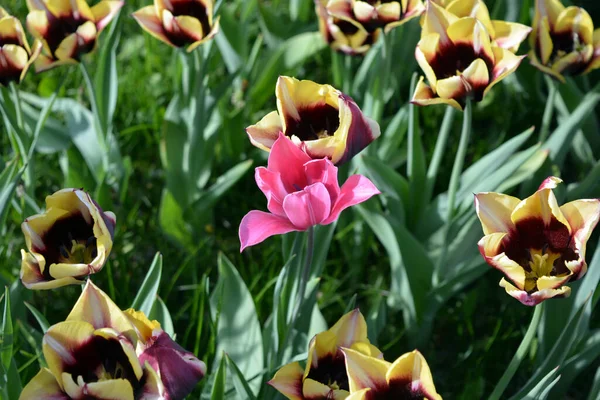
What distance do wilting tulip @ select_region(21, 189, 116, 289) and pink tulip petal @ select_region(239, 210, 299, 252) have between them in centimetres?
21

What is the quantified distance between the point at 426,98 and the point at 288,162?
1.25ft

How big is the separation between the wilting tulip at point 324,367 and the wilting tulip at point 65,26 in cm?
83

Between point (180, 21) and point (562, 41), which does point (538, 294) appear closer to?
point (562, 41)

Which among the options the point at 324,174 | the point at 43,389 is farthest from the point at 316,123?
the point at 43,389

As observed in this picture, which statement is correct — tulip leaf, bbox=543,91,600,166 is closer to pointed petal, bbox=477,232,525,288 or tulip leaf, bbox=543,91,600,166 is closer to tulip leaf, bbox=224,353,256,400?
pointed petal, bbox=477,232,525,288

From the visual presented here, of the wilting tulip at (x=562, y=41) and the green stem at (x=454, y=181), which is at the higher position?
the wilting tulip at (x=562, y=41)

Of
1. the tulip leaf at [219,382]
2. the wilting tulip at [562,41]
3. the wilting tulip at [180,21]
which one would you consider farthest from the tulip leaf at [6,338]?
the wilting tulip at [562,41]

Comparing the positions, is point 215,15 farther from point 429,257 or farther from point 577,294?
point 577,294

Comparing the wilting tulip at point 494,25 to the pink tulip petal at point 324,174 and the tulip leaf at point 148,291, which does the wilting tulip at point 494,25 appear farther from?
the tulip leaf at point 148,291

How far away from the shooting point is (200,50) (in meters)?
1.85

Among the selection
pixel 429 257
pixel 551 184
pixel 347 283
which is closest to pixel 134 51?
pixel 347 283

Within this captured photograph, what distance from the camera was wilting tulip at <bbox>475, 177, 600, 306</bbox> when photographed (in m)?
1.08

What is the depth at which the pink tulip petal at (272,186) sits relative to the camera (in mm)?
1088

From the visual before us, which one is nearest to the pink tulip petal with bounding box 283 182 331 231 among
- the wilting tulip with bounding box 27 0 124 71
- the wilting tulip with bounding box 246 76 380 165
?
the wilting tulip with bounding box 246 76 380 165
